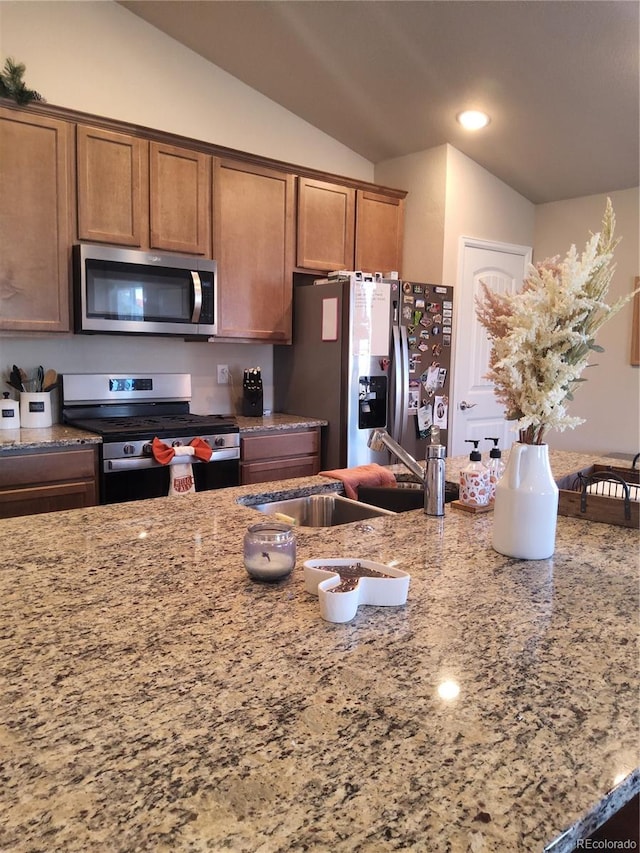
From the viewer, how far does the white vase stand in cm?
134

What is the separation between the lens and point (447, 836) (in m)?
0.57

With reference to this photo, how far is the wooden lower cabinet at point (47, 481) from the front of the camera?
2.58 m

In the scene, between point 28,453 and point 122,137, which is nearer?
point 28,453

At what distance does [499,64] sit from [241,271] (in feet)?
5.54

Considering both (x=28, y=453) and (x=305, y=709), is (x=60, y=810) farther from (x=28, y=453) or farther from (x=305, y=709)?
(x=28, y=453)

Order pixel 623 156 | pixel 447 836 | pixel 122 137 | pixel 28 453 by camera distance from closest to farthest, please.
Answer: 1. pixel 447 836
2. pixel 28 453
3. pixel 122 137
4. pixel 623 156

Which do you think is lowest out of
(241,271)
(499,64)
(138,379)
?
(138,379)

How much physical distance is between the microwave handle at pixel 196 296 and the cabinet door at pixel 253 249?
215 mm

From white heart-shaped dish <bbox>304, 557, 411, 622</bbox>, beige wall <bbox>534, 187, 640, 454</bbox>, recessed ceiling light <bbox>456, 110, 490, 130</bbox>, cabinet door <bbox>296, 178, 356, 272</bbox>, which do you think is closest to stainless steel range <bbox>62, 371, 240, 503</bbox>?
cabinet door <bbox>296, 178, 356, 272</bbox>

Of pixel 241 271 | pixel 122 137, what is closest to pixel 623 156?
pixel 241 271

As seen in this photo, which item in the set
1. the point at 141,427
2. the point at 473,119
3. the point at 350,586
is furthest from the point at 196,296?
the point at 350,586

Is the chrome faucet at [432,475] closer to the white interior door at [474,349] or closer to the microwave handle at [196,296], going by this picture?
the microwave handle at [196,296]

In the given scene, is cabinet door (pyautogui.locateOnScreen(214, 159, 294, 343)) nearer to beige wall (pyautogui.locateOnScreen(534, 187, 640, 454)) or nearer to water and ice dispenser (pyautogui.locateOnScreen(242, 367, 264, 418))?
water and ice dispenser (pyautogui.locateOnScreen(242, 367, 264, 418))

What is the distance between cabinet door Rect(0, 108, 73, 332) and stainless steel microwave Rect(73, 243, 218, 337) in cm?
9
